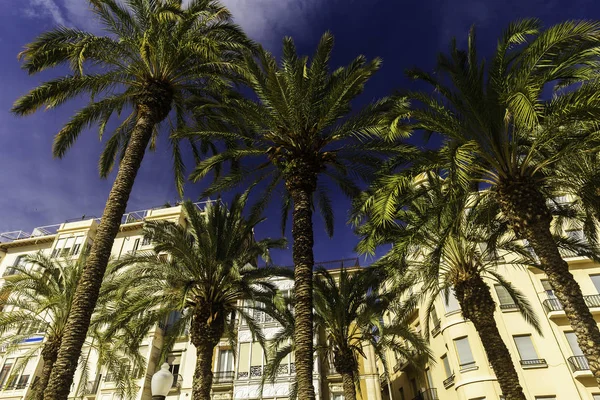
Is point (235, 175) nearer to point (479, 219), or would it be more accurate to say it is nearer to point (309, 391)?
point (309, 391)

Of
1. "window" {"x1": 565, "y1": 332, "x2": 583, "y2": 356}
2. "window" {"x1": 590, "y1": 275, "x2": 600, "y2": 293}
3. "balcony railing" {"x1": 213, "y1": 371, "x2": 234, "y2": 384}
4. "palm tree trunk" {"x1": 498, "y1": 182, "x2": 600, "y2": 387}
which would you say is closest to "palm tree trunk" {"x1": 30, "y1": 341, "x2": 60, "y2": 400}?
"balcony railing" {"x1": 213, "y1": 371, "x2": 234, "y2": 384}

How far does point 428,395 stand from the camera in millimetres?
27844

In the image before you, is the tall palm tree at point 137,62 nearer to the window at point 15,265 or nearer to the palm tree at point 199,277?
the palm tree at point 199,277

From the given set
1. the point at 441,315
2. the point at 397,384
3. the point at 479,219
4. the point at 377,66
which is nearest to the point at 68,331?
the point at 377,66

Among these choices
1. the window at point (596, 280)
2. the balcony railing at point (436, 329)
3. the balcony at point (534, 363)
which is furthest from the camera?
the balcony railing at point (436, 329)

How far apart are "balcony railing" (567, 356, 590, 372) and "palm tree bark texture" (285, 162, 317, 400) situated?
20142 millimetres

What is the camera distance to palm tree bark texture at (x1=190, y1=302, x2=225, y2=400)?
1517 centimetres

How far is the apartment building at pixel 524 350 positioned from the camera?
23.1m

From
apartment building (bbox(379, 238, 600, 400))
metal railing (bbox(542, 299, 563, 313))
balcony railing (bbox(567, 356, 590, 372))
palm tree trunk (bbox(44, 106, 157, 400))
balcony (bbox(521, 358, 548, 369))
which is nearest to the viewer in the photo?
palm tree trunk (bbox(44, 106, 157, 400))

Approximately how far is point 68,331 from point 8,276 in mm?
36939

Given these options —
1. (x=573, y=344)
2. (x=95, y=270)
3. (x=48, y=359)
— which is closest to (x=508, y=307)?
(x=573, y=344)

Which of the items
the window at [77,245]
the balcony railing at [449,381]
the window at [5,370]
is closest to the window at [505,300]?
the balcony railing at [449,381]

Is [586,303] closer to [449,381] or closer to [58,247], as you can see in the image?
[449,381]

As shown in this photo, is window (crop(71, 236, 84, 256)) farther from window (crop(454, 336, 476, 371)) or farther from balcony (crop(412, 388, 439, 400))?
window (crop(454, 336, 476, 371))
